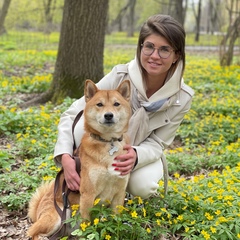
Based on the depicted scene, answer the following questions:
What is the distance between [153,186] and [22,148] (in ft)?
7.59

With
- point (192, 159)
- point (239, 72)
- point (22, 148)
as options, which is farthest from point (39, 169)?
point (239, 72)

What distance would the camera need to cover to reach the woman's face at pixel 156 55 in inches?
134

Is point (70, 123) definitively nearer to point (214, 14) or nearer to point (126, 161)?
point (126, 161)

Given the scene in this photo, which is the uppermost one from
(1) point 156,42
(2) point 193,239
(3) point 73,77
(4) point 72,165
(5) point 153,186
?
(1) point 156,42

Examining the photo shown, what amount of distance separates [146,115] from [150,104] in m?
0.11

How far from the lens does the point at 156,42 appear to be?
3.41m

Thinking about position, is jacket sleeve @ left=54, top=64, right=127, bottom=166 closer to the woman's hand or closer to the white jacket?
the white jacket

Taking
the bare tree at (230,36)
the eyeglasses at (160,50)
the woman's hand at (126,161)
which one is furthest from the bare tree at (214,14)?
the woman's hand at (126,161)

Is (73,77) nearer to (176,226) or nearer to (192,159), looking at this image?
(192,159)

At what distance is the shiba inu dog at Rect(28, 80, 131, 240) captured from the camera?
10.00ft

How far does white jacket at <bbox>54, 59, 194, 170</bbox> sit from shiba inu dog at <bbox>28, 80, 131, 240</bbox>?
34 cm

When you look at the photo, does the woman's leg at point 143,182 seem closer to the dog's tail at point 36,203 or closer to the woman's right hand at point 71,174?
the woman's right hand at point 71,174

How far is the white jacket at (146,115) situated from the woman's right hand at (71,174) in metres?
0.17

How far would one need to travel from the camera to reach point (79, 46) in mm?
7020
